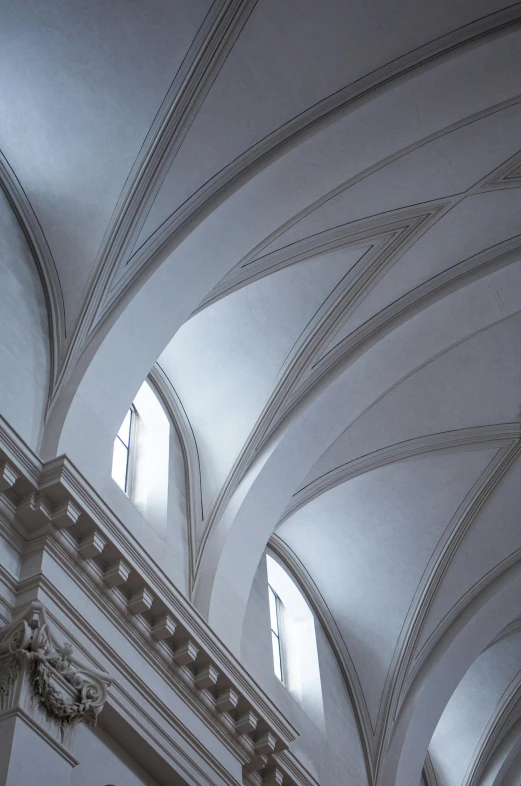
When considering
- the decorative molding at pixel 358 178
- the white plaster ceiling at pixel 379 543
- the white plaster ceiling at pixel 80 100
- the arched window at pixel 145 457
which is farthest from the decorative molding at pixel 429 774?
the white plaster ceiling at pixel 80 100

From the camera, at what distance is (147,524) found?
9492mm

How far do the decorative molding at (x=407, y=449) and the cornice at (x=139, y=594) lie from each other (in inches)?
112

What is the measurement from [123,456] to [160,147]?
117 inches

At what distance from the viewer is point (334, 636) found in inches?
519

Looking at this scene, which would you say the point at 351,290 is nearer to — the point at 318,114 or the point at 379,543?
the point at 318,114

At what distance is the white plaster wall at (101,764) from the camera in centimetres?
728

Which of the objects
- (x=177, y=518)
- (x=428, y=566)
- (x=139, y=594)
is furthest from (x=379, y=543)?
(x=139, y=594)

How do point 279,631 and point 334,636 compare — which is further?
point 334,636

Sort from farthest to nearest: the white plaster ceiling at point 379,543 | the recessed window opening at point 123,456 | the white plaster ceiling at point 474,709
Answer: the white plaster ceiling at point 474,709
the white plaster ceiling at point 379,543
the recessed window opening at point 123,456

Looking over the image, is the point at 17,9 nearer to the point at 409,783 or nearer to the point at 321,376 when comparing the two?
the point at 321,376

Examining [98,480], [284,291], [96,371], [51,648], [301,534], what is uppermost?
[284,291]

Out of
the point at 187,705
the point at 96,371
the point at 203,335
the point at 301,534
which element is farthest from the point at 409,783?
the point at 96,371

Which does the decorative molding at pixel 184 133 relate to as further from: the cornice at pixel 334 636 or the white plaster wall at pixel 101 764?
the cornice at pixel 334 636

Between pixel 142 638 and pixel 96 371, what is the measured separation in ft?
7.18
